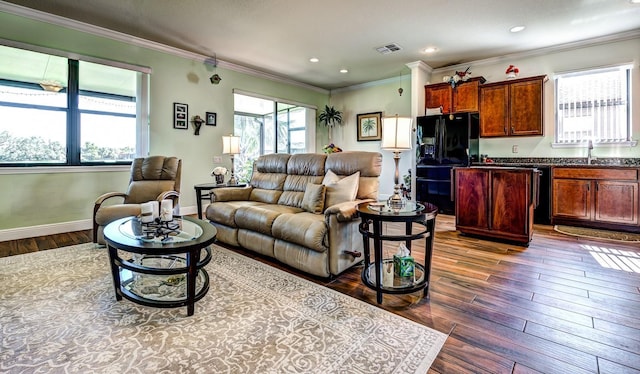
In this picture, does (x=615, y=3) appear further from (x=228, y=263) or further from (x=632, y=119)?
(x=228, y=263)

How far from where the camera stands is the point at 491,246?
341 cm

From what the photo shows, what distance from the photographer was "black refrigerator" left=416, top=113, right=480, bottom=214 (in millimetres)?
5012

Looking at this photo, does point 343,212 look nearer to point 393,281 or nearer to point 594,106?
point 393,281

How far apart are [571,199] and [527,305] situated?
3.06 meters

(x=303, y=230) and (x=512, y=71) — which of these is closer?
(x=303, y=230)

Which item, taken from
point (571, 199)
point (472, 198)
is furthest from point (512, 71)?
point (472, 198)

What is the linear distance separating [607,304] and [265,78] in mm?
5829

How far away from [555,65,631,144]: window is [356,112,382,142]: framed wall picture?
3.11 m

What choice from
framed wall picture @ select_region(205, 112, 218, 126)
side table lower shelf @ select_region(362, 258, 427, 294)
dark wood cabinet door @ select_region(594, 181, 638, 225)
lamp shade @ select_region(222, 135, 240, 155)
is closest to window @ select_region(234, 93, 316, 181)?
framed wall picture @ select_region(205, 112, 218, 126)

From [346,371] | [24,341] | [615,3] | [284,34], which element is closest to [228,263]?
[24,341]

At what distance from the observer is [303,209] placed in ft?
10.2

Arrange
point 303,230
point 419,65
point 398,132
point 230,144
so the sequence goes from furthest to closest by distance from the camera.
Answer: point 419,65 → point 230,144 → point 303,230 → point 398,132

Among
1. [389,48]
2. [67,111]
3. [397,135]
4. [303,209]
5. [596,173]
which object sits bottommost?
[303,209]

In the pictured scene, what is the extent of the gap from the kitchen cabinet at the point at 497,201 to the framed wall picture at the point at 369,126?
10.3ft
